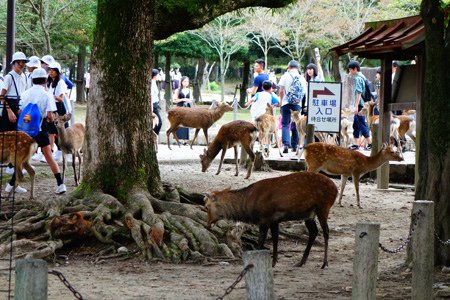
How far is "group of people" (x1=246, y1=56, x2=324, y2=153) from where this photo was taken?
2375 cm

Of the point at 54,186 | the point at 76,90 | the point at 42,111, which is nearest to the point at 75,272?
the point at 42,111

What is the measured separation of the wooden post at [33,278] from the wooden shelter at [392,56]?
1048 centimetres

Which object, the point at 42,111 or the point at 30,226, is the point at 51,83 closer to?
the point at 42,111

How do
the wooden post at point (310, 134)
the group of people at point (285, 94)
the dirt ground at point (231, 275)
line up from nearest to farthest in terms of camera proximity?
the dirt ground at point (231, 275)
the wooden post at point (310, 134)
the group of people at point (285, 94)

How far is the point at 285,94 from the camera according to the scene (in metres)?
23.9

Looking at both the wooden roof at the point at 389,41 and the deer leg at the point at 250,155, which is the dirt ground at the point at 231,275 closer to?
the wooden roof at the point at 389,41

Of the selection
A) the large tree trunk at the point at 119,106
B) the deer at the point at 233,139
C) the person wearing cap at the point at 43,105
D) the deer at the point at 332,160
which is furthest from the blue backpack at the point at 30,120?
the deer at the point at 233,139

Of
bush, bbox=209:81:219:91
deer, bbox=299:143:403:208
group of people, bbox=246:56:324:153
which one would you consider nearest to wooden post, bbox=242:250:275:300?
deer, bbox=299:143:403:208

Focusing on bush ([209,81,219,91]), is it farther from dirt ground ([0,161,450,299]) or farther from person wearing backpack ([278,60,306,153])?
dirt ground ([0,161,450,299])

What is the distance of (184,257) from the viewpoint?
36.8ft

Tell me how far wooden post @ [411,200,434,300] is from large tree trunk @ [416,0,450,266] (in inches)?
71.1

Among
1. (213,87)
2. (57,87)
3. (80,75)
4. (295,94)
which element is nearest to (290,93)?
(295,94)

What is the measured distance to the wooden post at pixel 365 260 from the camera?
718cm

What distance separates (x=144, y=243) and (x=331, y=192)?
7.35ft
